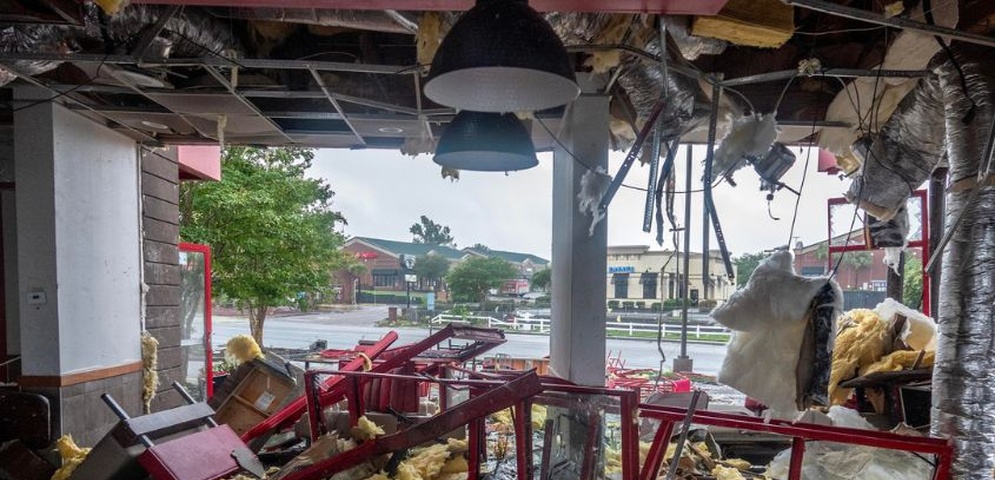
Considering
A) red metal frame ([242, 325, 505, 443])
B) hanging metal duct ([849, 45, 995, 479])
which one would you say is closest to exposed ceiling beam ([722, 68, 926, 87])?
hanging metal duct ([849, 45, 995, 479])

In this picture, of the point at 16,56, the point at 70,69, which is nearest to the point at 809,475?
the point at 16,56

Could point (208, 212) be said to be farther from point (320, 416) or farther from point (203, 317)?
point (320, 416)

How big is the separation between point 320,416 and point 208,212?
8775 millimetres

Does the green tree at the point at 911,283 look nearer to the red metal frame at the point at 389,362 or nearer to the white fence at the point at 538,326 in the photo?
the red metal frame at the point at 389,362

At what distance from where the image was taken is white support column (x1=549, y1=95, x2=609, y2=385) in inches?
155

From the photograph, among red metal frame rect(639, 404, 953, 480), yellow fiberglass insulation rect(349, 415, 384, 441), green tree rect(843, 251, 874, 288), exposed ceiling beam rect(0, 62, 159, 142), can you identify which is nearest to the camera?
red metal frame rect(639, 404, 953, 480)

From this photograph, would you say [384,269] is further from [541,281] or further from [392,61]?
[392,61]

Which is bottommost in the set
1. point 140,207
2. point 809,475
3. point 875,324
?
point 809,475

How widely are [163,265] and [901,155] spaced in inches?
260

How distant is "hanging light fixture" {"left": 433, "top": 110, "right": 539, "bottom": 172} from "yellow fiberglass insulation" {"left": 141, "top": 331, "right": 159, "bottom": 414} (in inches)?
156

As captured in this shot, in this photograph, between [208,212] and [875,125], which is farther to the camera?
[208,212]

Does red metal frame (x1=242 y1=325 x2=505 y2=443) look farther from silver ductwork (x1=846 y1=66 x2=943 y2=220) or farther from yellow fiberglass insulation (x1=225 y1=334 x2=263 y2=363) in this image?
silver ductwork (x1=846 y1=66 x2=943 y2=220)

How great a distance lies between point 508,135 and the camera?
2.91 meters

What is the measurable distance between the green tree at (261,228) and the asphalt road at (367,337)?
3768mm
